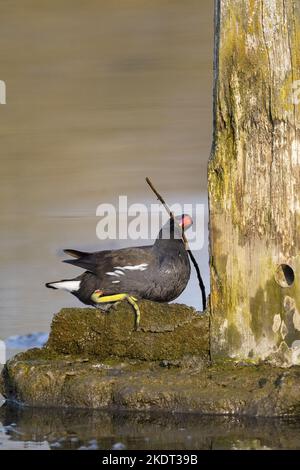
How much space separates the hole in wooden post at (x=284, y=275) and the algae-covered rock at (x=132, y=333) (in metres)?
0.44

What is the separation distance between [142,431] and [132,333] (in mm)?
699

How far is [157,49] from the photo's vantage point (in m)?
15.6

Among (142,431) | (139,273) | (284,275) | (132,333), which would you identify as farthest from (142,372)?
(284,275)

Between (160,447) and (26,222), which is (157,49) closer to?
(26,222)

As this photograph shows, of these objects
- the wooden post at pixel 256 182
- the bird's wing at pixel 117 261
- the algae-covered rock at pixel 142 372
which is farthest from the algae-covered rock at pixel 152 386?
the bird's wing at pixel 117 261

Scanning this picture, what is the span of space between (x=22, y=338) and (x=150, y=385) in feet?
5.70

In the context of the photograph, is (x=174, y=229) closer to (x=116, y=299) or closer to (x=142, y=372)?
(x=116, y=299)

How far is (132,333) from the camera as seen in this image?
21.4 feet

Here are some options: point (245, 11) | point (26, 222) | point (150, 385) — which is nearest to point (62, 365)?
point (150, 385)

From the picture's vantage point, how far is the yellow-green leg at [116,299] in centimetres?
652

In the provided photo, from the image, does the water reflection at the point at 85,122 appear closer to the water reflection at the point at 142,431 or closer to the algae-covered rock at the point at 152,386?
the algae-covered rock at the point at 152,386

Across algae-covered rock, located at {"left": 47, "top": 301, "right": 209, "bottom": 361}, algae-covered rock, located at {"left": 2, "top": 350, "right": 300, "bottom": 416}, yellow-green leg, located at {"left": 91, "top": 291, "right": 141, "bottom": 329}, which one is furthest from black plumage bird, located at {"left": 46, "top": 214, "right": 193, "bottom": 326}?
algae-covered rock, located at {"left": 2, "top": 350, "right": 300, "bottom": 416}
